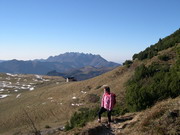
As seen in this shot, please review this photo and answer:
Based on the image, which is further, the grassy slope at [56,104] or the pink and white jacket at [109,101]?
the grassy slope at [56,104]

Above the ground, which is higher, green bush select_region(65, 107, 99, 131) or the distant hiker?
the distant hiker

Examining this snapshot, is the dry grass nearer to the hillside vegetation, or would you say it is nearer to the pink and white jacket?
the hillside vegetation

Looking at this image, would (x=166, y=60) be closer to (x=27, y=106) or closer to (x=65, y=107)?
(x=65, y=107)

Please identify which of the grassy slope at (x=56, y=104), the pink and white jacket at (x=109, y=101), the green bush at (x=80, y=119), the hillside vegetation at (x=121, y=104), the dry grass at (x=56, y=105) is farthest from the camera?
the dry grass at (x=56, y=105)

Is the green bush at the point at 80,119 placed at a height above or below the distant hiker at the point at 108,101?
below

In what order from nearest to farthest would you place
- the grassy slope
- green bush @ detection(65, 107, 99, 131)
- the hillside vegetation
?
the hillside vegetation
green bush @ detection(65, 107, 99, 131)
the grassy slope

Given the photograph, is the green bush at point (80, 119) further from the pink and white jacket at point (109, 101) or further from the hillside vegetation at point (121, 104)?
the pink and white jacket at point (109, 101)

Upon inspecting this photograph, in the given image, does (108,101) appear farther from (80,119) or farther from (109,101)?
(80,119)

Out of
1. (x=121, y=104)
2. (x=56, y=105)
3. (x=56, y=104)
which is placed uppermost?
(x=121, y=104)

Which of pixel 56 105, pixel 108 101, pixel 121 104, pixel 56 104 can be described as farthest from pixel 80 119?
pixel 56 104

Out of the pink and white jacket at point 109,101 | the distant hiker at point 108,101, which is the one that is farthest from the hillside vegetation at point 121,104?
the pink and white jacket at point 109,101

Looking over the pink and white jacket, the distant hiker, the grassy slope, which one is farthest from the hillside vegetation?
the pink and white jacket

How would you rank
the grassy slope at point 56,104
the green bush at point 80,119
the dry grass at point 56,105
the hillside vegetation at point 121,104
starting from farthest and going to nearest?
the dry grass at point 56,105
the grassy slope at point 56,104
the green bush at point 80,119
the hillside vegetation at point 121,104

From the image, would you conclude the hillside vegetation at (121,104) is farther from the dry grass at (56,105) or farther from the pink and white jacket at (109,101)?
the pink and white jacket at (109,101)
